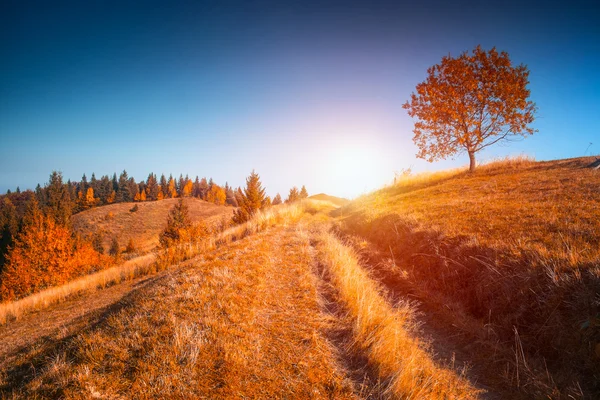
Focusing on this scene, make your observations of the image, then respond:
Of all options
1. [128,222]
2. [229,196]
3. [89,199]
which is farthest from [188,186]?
[128,222]

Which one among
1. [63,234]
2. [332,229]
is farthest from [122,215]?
[332,229]

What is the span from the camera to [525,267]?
13.6 ft

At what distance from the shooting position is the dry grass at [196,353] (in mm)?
2422

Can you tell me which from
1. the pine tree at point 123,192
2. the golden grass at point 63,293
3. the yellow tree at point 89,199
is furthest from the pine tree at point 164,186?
the golden grass at point 63,293

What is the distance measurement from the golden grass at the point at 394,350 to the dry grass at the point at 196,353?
586mm

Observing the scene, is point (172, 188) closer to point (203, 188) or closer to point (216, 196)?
point (203, 188)

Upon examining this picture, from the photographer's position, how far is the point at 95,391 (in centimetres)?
228

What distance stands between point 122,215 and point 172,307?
248 ft

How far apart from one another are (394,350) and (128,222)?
73560 millimetres

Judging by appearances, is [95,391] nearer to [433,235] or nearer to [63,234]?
[433,235]

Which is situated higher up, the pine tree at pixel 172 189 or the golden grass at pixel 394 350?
the pine tree at pixel 172 189

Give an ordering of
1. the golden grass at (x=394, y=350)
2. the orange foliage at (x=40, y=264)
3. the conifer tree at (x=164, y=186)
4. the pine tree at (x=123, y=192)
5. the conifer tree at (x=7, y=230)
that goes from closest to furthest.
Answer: the golden grass at (x=394, y=350), the orange foliage at (x=40, y=264), the conifer tree at (x=7, y=230), the pine tree at (x=123, y=192), the conifer tree at (x=164, y=186)

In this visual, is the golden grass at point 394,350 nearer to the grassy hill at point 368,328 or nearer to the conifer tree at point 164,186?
the grassy hill at point 368,328

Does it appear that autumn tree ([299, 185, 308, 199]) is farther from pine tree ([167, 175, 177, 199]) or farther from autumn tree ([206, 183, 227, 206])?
pine tree ([167, 175, 177, 199])
